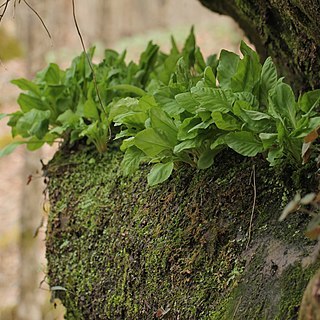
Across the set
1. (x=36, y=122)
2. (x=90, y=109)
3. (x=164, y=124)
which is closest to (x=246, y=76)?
(x=164, y=124)

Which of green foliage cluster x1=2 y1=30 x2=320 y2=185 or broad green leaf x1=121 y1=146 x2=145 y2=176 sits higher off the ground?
green foliage cluster x1=2 y1=30 x2=320 y2=185

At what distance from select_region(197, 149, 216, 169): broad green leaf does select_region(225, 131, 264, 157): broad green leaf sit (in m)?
0.22

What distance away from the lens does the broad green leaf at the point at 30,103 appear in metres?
3.73

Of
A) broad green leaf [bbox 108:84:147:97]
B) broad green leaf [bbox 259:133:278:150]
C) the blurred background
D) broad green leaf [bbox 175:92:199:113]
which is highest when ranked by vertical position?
broad green leaf [bbox 175:92:199:113]

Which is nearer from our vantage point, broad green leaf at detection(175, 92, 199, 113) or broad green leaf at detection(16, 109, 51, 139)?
broad green leaf at detection(175, 92, 199, 113)

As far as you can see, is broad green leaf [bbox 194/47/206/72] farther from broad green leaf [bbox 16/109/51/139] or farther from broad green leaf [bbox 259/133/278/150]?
broad green leaf [bbox 259/133/278/150]

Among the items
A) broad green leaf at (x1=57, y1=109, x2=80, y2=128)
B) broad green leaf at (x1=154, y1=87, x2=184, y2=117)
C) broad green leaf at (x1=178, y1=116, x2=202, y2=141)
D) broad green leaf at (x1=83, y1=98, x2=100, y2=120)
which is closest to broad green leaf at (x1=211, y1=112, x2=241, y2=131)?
broad green leaf at (x1=178, y1=116, x2=202, y2=141)

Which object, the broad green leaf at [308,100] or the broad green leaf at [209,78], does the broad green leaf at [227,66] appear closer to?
the broad green leaf at [209,78]

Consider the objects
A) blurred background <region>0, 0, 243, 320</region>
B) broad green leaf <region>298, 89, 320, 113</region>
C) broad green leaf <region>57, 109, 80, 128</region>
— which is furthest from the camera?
blurred background <region>0, 0, 243, 320</region>

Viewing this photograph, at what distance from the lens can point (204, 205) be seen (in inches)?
103

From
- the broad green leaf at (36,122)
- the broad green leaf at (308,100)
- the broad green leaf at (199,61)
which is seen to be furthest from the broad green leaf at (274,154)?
A: the broad green leaf at (36,122)

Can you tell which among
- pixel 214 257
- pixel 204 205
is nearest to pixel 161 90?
pixel 204 205

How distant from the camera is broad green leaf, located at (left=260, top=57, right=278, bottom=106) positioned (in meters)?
2.57

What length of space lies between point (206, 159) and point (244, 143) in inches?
10.3
